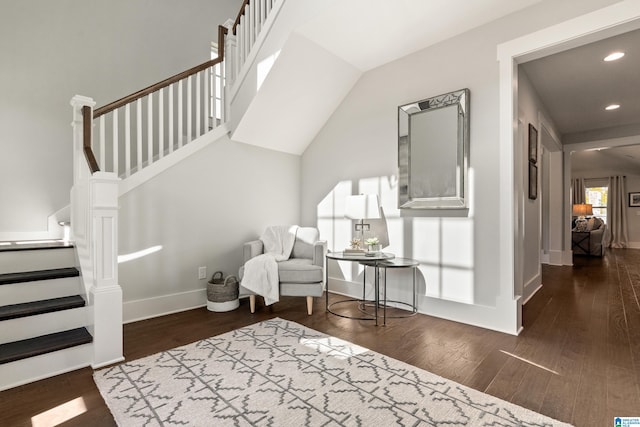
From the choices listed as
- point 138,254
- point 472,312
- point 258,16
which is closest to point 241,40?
point 258,16

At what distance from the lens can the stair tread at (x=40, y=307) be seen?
1.98 metres

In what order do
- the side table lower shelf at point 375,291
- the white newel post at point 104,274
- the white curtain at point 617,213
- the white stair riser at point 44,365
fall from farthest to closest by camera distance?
the white curtain at point 617,213
the side table lower shelf at point 375,291
the white newel post at point 104,274
the white stair riser at point 44,365

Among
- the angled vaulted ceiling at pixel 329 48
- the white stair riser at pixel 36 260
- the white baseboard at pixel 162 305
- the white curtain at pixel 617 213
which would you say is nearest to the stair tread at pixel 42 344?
the white stair riser at pixel 36 260

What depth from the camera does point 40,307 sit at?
2.09 m

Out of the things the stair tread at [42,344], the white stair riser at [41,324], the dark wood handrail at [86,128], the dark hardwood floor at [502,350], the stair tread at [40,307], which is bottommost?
the dark hardwood floor at [502,350]

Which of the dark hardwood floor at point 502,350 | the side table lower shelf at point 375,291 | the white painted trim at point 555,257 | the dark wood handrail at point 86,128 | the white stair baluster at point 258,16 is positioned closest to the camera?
the dark hardwood floor at point 502,350

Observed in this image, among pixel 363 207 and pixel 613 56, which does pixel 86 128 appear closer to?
pixel 363 207

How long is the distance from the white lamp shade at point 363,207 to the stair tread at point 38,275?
2498mm

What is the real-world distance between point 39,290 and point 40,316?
245mm

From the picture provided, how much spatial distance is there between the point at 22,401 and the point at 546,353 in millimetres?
3308

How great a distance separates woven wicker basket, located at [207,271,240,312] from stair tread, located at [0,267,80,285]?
1186 millimetres

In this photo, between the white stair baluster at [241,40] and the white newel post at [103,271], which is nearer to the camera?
the white newel post at [103,271]

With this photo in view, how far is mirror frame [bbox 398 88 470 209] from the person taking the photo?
295 cm

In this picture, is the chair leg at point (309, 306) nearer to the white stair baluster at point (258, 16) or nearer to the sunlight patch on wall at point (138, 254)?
the sunlight patch on wall at point (138, 254)
